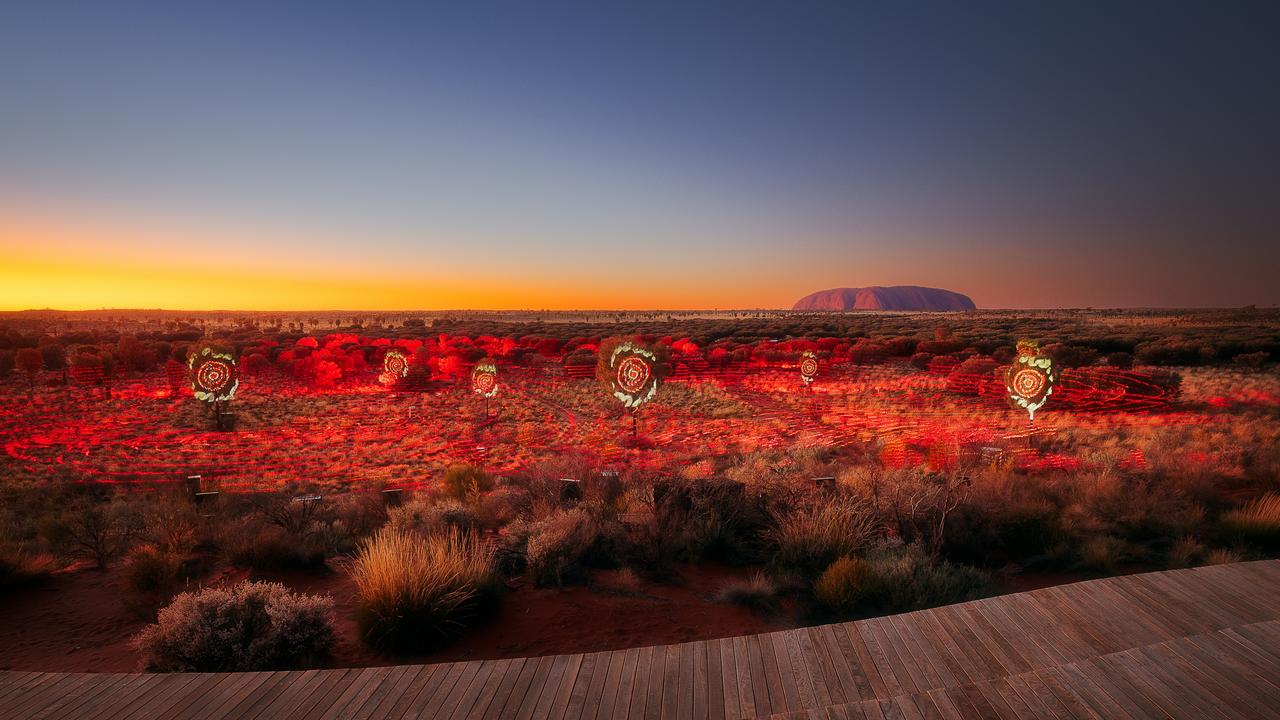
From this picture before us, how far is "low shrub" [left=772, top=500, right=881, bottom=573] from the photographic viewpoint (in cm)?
669

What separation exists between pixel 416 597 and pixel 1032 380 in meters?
16.8

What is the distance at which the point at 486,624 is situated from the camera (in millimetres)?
5637

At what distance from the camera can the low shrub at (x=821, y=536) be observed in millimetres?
6691

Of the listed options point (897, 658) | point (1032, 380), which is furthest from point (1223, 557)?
point (1032, 380)

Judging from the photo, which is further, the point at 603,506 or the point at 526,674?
the point at 603,506

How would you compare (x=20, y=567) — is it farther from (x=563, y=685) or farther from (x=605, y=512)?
(x=563, y=685)

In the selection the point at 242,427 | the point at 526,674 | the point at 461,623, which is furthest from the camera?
the point at 242,427

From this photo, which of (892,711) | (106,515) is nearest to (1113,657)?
(892,711)

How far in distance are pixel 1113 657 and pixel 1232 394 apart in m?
25.6

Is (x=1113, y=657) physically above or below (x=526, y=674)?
above

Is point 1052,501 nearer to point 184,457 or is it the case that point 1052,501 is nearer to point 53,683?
point 53,683

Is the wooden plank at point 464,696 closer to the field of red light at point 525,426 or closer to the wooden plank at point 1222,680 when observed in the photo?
the wooden plank at point 1222,680

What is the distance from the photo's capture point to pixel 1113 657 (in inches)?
145

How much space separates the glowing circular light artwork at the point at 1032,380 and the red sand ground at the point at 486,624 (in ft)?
42.2
